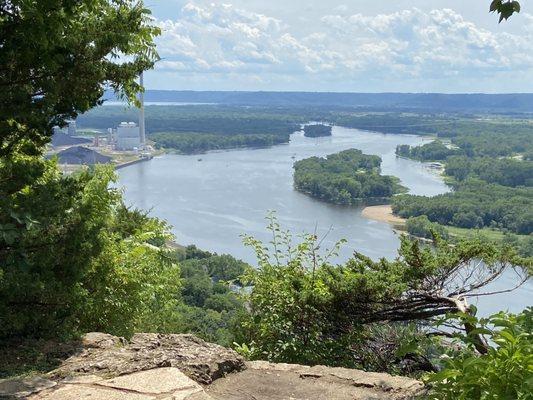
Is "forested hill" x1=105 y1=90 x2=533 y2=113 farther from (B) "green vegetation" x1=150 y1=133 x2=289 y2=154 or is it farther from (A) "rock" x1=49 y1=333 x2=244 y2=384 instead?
(A) "rock" x1=49 y1=333 x2=244 y2=384

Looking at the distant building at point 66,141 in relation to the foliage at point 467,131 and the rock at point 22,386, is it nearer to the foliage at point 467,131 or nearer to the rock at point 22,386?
the foliage at point 467,131

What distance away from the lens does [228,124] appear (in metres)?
86.2

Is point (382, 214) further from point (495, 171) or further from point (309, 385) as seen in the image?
point (309, 385)

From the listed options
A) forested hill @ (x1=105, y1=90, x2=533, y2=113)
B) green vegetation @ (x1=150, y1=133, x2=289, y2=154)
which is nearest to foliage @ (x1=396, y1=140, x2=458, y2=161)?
green vegetation @ (x1=150, y1=133, x2=289, y2=154)

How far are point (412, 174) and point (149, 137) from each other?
33.6 metres

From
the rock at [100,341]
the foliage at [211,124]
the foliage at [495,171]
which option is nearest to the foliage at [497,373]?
the rock at [100,341]

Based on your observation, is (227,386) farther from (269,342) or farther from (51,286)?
(269,342)

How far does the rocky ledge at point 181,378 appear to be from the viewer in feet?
8.40

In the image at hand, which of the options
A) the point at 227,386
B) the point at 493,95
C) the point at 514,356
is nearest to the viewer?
the point at 514,356

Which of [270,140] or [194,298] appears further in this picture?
[270,140]

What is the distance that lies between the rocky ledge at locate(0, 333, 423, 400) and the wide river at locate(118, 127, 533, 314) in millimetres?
13631

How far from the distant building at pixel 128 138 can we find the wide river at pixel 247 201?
15.6 ft

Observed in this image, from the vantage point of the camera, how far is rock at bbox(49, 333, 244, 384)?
2826 mm

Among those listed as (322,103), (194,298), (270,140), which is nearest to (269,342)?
(194,298)
